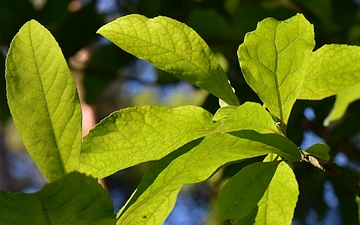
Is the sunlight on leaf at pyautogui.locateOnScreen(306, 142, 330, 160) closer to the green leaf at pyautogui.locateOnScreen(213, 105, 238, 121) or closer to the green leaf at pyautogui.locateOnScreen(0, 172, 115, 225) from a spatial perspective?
the green leaf at pyautogui.locateOnScreen(213, 105, 238, 121)

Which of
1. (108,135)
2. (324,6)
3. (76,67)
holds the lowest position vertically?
(76,67)

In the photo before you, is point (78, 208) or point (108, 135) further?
point (108, 135)

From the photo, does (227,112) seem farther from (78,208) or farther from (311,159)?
(78,208)

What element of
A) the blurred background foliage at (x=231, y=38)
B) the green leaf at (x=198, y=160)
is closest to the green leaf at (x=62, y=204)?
the green leaf at (x=198, y=160)

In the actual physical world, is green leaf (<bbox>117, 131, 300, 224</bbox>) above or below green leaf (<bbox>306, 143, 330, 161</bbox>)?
above

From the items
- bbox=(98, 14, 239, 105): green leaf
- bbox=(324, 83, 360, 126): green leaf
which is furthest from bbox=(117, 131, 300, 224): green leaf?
bbox=(324, 83, 360, 126): green leaf

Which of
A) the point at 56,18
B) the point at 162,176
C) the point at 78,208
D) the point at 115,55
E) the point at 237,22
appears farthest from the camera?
the point at 115,55

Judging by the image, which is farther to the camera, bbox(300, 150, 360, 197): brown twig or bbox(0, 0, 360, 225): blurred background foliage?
bbox(0, 0, 360, 225): blurred background foliage

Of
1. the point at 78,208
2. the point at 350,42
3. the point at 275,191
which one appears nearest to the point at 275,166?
the point at 275,191
